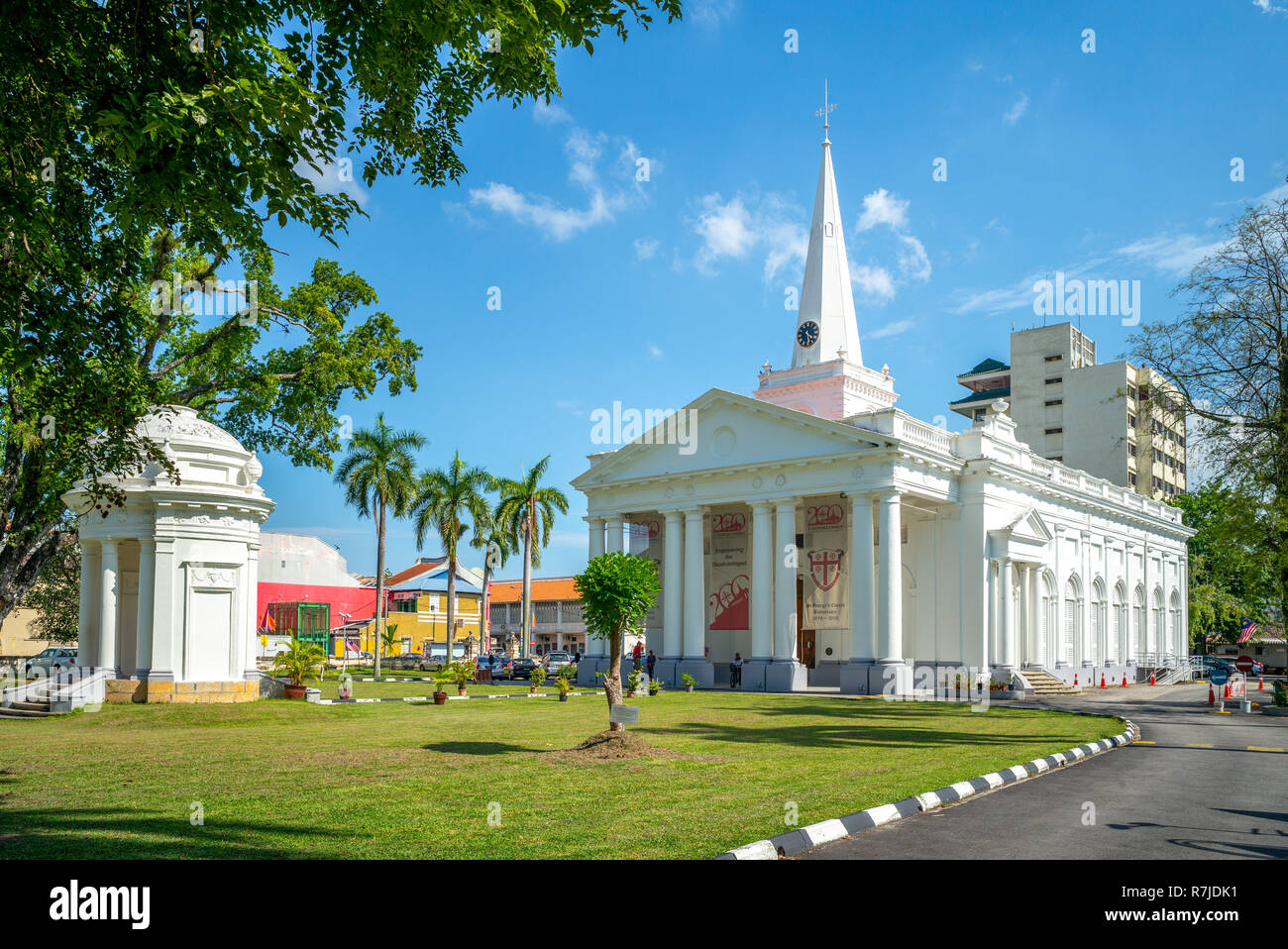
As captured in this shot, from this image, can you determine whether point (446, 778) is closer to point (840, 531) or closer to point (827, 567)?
point (827, 567)

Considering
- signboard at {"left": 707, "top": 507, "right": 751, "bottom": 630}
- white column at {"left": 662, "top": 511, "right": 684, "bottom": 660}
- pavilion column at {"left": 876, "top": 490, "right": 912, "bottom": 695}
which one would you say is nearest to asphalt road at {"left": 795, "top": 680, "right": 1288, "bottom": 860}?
pavilion column at {"left": 876, "top": 490, "right": 912, "bottom": 695}

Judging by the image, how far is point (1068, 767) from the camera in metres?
14.8

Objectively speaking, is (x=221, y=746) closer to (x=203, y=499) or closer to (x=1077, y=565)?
(x=203, y=499)

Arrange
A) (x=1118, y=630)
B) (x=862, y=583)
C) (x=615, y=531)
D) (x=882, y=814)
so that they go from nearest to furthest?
(x=882, y=814) < (x=862, y=583) < (x=615, y=531) < (x=1118, y=630)

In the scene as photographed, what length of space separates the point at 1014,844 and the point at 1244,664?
34.0 metres

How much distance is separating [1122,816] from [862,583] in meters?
25.1

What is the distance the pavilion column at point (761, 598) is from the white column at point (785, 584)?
0.31m

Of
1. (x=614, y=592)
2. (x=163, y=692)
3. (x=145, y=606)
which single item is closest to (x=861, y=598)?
(x=614, y=592)

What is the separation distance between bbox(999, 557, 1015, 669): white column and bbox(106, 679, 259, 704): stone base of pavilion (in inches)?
1059

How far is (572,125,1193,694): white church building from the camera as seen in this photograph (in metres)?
35.2

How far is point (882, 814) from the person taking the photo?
9648mm

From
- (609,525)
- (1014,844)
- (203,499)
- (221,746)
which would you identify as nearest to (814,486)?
(609,525)

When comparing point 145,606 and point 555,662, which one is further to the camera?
point 555,662

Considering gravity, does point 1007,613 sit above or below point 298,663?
above
